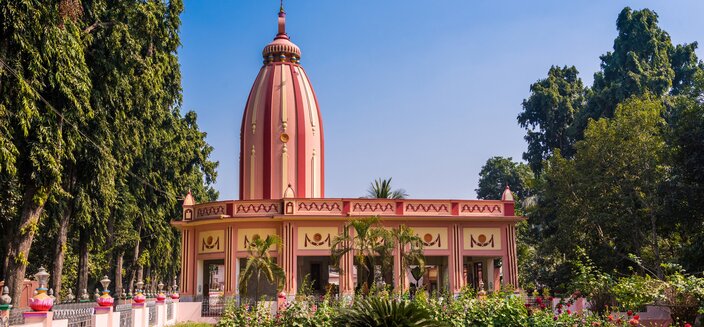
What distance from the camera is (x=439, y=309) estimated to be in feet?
43.8

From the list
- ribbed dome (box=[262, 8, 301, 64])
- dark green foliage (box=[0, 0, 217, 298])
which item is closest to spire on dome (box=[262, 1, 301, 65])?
ribbed dome (box=[262, 8, 301, 64])

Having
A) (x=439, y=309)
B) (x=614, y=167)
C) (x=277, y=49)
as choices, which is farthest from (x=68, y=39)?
(x=614, y=167)

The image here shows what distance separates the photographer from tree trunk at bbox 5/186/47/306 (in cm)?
2216

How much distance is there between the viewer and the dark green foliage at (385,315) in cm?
1227

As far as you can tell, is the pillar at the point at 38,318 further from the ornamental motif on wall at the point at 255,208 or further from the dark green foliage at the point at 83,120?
the ornamental motif on wall at the point at 255,208

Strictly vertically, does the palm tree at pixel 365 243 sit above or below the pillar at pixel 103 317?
above

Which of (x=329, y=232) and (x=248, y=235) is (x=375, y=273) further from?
(x=248, y=235)

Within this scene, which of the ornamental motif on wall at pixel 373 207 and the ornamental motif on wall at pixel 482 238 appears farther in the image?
the ornamental motif on wall at pixel 482 238

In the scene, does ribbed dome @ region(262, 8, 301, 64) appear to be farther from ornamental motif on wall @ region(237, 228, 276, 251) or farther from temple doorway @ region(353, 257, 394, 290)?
temple doorway @ region(353, 257, 394, 290)

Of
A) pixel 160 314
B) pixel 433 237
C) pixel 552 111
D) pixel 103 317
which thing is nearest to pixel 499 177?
pixel 552 111

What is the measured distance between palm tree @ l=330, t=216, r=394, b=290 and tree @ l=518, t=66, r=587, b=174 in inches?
1030

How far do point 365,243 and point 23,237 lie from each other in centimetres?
1214

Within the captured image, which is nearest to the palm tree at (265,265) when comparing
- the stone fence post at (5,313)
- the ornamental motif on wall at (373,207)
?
the ornamental motif on wall at (373,207)

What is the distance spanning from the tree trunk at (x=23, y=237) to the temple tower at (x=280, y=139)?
1421cm
